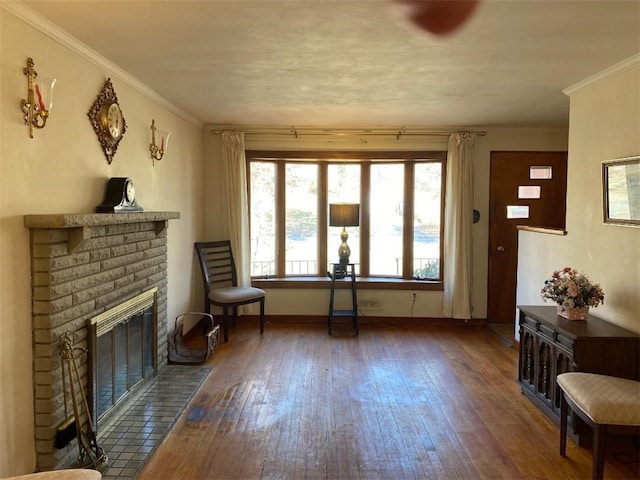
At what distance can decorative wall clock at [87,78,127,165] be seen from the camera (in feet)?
9.02

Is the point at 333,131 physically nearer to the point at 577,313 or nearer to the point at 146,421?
the point at 577,313

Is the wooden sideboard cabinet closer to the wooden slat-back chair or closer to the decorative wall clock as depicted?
the wooden slat-back chair

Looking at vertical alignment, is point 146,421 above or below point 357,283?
below

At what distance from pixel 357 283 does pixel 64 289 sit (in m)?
3.56

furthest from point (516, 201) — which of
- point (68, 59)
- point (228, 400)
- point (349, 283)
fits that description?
point (68, 59)

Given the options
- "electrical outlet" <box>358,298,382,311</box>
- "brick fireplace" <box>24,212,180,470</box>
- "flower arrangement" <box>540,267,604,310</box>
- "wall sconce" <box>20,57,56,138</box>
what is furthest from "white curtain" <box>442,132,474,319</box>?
"wall sconce" <box>20,57,56,138</box>

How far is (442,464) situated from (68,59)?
312 centimetres

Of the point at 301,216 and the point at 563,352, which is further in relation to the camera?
the point at 301,216

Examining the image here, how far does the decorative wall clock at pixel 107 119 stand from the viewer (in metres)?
2.75

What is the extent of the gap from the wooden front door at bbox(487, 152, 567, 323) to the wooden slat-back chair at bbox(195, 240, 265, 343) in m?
2.92

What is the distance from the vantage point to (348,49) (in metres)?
2.59

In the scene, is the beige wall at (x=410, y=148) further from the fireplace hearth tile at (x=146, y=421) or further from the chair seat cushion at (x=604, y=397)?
the chair seat cushion at (x=604, y=397)

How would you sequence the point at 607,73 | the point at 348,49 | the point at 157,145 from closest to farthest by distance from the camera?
the point at 348,49, the point at 607,73, the point at 157,145

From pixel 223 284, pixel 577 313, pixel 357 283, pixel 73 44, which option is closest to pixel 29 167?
pixel 73 44
